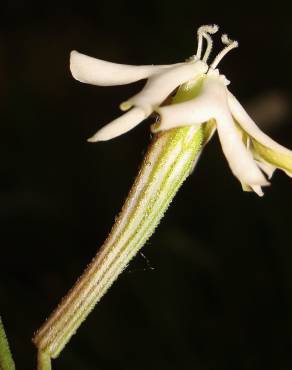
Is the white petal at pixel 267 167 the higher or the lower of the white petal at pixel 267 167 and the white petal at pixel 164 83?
the lower

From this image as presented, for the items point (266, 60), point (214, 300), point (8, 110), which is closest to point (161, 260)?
point (214, 300)

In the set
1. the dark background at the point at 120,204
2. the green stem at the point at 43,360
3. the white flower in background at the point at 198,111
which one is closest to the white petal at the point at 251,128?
the white flower in background at the point at 198,111

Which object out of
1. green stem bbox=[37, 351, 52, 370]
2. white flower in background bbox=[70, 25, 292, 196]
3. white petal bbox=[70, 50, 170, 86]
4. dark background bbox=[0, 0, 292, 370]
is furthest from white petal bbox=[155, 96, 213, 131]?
dark background bbox=[0, 0, 292, 370]

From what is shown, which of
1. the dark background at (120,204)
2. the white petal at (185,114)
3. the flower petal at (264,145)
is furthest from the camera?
the dark background at (120,204)

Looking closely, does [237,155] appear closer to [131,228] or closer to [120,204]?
[131,228]

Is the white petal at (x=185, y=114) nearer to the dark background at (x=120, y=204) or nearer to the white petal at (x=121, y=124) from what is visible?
the white petal at (x=121, y=124)

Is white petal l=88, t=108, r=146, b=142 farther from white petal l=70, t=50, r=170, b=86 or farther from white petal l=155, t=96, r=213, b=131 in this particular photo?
white petal l=70, t=50, r=170, b=86
